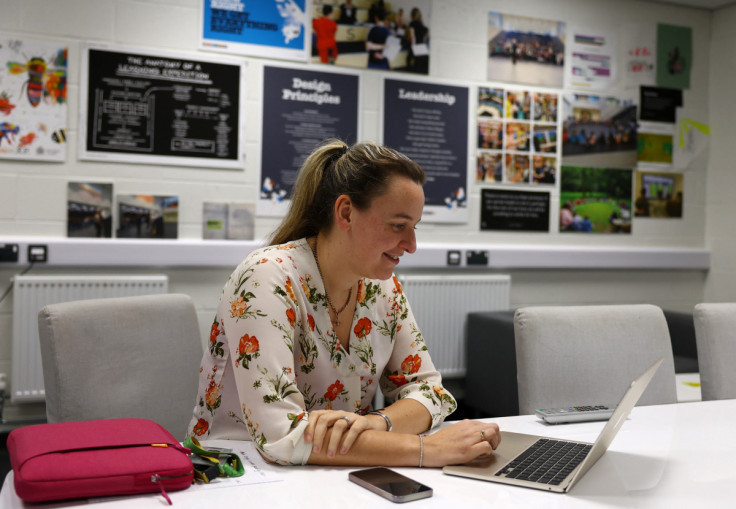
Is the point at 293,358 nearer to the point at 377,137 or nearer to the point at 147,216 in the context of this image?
the point at 147,216

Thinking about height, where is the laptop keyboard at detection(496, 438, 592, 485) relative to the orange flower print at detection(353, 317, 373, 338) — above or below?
below

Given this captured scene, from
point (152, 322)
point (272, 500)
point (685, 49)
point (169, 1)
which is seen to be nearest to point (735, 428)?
point (272, 500)

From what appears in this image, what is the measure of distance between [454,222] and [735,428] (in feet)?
8.38

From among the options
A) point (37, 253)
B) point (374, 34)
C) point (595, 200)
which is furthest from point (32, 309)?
point (595, 200)

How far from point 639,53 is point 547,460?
3894 mm

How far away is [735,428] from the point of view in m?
1.60

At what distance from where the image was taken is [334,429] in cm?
125

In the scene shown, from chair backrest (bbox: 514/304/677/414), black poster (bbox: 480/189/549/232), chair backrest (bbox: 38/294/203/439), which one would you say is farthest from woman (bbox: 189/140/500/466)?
black poster (bbox: 480/189/549/232)

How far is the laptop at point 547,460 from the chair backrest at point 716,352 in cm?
85

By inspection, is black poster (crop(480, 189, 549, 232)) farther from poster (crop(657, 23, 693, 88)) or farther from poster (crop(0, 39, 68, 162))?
poster (crop(0, 39, 68, 162))

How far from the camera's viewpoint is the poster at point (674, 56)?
457cm

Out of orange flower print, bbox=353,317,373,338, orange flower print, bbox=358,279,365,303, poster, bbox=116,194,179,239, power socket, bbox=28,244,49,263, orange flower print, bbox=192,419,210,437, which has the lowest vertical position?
orange flower print, bbox=192,419,210,437

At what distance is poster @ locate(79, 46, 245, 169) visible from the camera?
3.33m

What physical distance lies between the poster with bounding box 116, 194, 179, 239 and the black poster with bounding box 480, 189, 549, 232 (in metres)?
1.74
